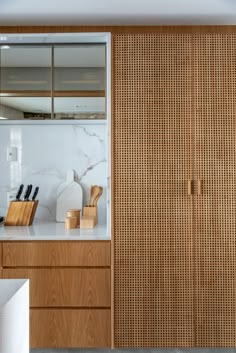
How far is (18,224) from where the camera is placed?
281 centimetres

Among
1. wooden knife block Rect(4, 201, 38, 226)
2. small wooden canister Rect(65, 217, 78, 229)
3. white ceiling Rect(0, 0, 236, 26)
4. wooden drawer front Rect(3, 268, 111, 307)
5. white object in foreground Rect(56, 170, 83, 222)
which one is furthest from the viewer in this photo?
white object in foreground Rect(56, 170, 83, 222)

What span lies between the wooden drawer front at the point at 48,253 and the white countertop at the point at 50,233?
0.13ft

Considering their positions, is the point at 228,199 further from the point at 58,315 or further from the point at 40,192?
the point at 40,192

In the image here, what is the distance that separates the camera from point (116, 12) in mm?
2385

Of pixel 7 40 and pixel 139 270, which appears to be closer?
pixel 139 270

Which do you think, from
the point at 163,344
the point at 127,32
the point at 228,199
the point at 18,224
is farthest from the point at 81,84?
the point at 163,344

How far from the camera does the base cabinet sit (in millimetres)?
2389

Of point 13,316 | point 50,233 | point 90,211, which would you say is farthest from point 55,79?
point 13,316

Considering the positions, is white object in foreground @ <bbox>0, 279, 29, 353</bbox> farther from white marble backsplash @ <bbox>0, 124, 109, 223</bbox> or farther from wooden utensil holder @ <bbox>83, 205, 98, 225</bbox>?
white marble backsplash @ <bbox>0, 124, 109, 223</bbox>

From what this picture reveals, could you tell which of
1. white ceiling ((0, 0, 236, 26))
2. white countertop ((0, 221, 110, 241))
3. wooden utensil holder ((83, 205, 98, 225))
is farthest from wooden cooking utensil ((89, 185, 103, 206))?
white ceiling ((0, 0, 236, 26))

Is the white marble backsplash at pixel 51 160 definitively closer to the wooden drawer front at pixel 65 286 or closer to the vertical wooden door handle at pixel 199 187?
the wooden drawer front at pixel 65 286

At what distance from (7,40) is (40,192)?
1.28 meters

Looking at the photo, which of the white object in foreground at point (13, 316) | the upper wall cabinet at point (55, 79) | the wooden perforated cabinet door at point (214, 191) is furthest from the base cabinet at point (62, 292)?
the upper wall cabinet at point (55, 79)

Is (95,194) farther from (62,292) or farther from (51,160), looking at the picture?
(62,292)
